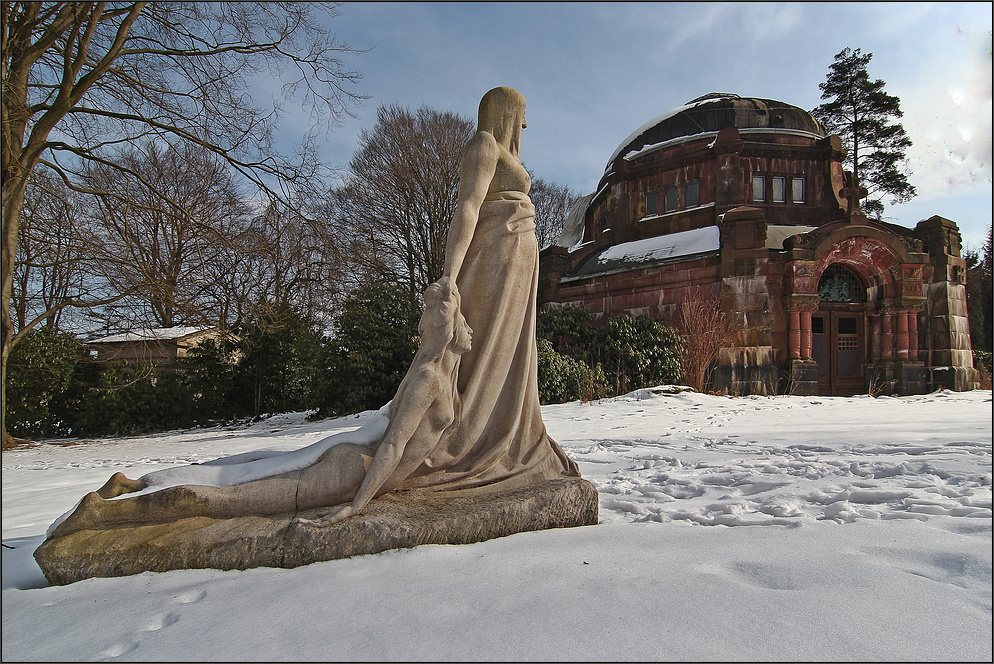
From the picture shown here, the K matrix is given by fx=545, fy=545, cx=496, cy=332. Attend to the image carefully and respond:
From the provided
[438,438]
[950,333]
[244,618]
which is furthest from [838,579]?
[950,333]

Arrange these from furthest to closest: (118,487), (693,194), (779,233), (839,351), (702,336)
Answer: (693,194) < (779,233) < (839,351) < (702,336) < (118,487)

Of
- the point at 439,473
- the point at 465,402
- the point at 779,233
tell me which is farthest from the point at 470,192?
the point at 779,233

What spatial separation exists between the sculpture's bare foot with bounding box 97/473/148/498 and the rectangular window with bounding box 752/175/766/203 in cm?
1881

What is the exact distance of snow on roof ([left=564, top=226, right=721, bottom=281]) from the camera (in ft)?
50.1

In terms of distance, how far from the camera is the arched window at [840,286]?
1513 cm

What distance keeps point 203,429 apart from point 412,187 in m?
11.1

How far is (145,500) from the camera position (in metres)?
2.47

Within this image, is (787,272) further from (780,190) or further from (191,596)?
(191,596)

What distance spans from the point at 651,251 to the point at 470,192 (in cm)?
1405

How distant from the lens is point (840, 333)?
15203mm

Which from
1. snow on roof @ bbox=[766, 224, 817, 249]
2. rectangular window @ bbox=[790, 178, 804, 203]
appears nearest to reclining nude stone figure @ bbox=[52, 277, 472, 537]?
snow on roof @ bbox=[766, 224, 817, 249]

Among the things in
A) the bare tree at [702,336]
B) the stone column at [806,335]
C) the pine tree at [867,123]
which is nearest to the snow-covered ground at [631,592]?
the bare tree at [702,336]

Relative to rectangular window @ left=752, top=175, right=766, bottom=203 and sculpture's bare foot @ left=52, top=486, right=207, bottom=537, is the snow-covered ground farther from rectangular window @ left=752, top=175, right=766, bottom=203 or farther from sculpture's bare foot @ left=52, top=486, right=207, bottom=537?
rectangular window @ left=752, top=175, right=766, bottom=203

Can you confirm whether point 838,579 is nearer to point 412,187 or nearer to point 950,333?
point 950,333
